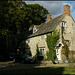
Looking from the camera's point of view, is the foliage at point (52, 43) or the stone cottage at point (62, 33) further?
the stone cottage at point (62, 33)

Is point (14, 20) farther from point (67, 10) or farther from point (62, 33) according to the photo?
point (67, 10)

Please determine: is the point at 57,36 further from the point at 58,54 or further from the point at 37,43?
the point at 37,43

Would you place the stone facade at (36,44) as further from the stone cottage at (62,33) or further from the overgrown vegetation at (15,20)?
the overgrown vegetation at (15,20)

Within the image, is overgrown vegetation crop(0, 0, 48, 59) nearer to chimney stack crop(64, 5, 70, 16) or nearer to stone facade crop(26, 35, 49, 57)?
stone facade crop(26, 35, 49, 57)

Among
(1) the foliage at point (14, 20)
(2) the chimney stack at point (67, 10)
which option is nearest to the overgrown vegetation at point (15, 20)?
(1) the foliage at point (14, 20)

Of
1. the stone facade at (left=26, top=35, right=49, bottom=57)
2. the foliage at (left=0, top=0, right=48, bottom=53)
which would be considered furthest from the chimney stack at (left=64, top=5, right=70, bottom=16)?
the foliage at (left=0, top=0, right=48, bottom=53)

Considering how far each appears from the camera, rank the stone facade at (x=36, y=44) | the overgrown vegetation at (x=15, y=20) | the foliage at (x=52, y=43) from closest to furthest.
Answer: the foliage at (x=52, y=43) < the overgrown vegetation at (x=15, y=20) < the stone facade at (x=36, y=44)

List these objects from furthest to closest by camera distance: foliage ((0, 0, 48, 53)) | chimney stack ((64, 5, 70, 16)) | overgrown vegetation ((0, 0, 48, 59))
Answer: chimney stack ((64, 5, 70, 16)), overgrown vegetation ((0, 0, 48, 59)), foliage ((0, 0, 48, 53))

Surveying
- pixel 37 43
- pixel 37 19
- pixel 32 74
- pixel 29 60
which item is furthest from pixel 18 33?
pixel 32 74

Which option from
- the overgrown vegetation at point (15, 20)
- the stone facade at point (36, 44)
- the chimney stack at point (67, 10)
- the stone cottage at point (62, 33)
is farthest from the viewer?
the chimney stack at point (67, 10)

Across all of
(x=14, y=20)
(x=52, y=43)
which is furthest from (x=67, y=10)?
(x=14, y=20)

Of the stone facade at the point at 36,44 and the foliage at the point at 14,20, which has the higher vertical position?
the foliage at the point at 14,20

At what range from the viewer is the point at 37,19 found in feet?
139

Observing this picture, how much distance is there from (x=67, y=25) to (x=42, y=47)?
22.9 ft
